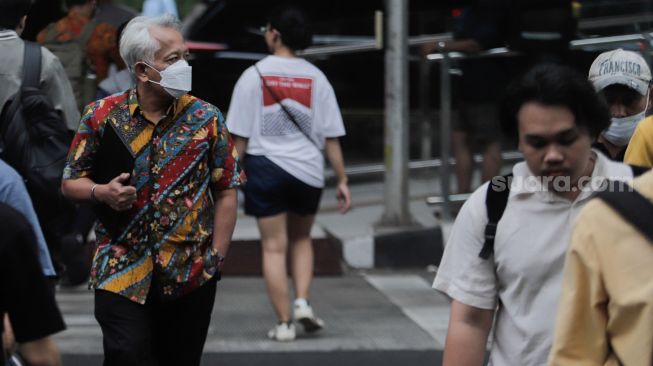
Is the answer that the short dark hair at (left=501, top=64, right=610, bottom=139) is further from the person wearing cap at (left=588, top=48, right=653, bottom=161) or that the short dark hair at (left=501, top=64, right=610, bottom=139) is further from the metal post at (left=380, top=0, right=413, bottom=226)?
the metal post at (left=380, top=0, right=413, bottom=226)

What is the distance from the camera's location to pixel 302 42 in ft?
25.3

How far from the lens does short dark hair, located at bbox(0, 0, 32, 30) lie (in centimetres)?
591

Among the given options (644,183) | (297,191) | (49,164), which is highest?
(644,183)

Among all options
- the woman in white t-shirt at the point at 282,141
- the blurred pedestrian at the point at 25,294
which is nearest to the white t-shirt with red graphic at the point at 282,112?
the woman in white t-shirt at the point at 282,141

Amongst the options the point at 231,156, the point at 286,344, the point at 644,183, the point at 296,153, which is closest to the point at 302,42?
the point at 296,153

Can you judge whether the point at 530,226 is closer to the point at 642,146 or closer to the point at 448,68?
the point at 642,146

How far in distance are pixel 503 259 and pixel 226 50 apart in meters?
7.55

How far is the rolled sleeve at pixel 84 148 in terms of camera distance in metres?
4.96

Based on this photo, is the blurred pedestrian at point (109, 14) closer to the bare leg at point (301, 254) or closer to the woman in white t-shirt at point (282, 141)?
the woman in white t-shirt at point (282, 141)

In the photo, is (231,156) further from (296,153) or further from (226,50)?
(226,50)

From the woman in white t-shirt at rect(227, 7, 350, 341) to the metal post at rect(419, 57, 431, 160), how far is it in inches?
135

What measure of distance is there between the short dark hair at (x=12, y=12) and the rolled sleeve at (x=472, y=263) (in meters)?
2.81

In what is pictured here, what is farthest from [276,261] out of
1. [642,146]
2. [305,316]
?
[642,146]

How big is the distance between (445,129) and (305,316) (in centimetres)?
332
